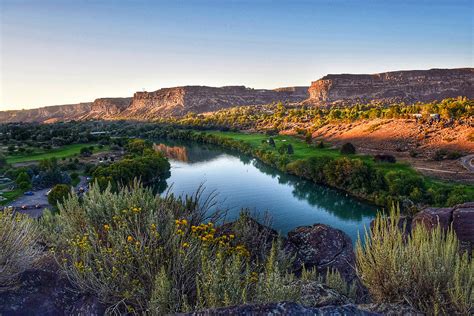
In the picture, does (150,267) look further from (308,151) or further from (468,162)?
(308,151)

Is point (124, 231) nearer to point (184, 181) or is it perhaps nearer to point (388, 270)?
point (388, 270)

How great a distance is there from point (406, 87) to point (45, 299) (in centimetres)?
19629

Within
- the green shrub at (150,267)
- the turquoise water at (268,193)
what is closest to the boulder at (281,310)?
the green shrub at (150,267)

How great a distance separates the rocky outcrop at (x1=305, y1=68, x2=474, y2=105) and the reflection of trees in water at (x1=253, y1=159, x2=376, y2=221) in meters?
121

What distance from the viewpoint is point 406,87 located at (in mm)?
176500

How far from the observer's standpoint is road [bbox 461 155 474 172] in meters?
48.7

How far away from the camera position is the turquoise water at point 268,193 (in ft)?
135

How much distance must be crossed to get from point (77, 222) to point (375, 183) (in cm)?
4522

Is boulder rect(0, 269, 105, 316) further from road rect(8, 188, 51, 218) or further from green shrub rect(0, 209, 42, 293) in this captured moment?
road rect(8, 188, 51, 218)

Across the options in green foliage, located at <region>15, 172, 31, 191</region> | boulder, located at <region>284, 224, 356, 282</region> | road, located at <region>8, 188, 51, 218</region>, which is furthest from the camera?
green foliage, located at <region>15, 172, 31, 191</region>

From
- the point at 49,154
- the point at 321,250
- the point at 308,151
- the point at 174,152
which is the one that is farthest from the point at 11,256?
the point at 174,152

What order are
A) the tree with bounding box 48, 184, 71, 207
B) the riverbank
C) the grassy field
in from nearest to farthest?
1. the riverbank
2. the tree with bounding box 48, 184, 71, 207
3. the grassy field

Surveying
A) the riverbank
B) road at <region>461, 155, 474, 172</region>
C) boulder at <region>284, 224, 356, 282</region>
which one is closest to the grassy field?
the riverbank

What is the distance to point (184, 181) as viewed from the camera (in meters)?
62.8
